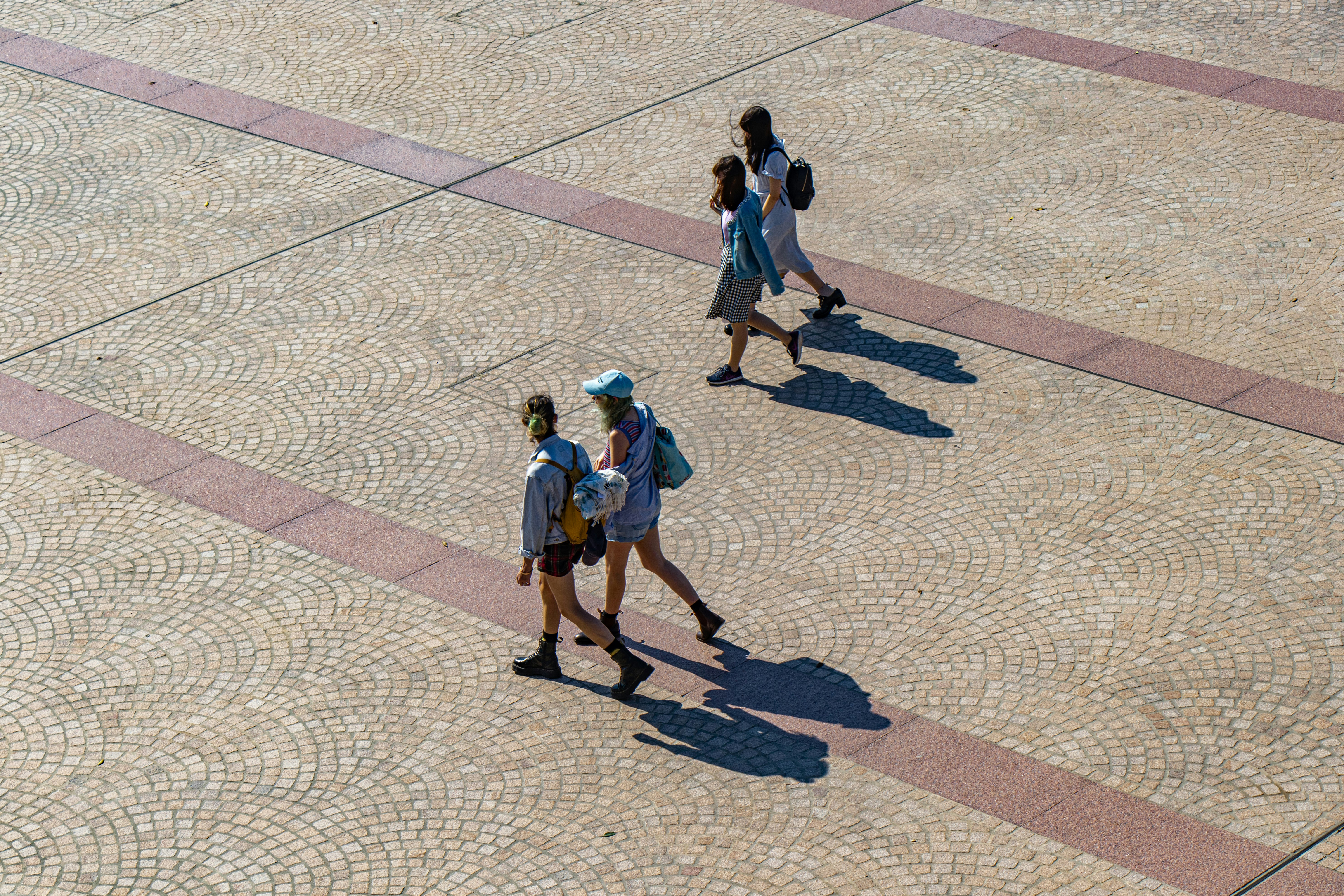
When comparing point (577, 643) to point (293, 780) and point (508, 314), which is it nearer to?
point (293, 780)

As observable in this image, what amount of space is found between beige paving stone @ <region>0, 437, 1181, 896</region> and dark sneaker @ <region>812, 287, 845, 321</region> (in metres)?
3.70

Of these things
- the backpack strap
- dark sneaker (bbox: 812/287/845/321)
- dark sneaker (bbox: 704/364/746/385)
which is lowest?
dark sneaker (bbox: 704/364/746/385)

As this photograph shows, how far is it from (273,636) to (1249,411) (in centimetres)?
559

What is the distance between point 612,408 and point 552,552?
69cm

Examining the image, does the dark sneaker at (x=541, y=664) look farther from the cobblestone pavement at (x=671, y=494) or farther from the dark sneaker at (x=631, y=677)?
the dark sneaker at (x=631, y=677)

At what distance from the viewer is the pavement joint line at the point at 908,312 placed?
9086mm

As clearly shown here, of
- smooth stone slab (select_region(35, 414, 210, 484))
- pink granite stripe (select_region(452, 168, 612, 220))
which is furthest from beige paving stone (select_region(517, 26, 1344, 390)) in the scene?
smooth stone slab (select_region(35, 414, 210, 484))

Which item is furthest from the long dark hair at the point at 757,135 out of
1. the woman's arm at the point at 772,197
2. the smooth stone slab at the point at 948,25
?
the smooth stone slab at the point at 948,25

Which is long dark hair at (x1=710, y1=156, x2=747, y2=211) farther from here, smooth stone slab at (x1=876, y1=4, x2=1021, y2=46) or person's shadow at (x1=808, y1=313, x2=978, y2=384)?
smooth stone slab at (x1=876, y1=4, x2=1021, y2=46)

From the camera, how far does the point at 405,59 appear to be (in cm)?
1447

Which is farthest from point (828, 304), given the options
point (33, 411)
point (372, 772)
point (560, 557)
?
point (33, 411)

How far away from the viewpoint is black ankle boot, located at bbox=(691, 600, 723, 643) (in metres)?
7.39

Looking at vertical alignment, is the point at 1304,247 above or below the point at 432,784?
above

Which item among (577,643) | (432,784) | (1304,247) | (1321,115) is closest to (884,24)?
(1321,115)
